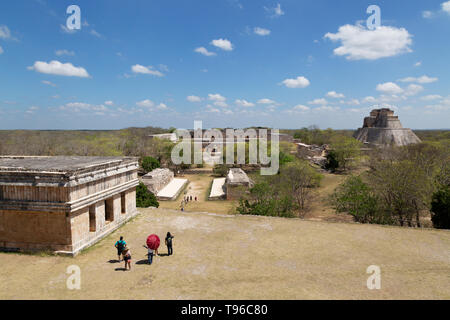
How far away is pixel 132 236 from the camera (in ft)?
36.4

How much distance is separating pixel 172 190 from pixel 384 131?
41.0m

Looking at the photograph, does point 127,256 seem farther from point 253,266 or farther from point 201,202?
point 201,202

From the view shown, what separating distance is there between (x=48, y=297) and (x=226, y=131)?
214ft

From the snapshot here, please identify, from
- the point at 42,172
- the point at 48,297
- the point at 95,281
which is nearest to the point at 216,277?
the point at 95,281

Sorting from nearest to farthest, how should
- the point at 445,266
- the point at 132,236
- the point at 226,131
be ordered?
the point at 445,266 → the point at 132,236 → the point at 226,131

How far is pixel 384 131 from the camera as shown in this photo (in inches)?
1923

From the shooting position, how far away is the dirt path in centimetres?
702

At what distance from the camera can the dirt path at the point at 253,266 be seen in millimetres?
7023

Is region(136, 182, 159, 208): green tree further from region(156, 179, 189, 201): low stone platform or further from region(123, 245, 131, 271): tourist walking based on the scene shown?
region(123, 245, 131, 271): tourist walking

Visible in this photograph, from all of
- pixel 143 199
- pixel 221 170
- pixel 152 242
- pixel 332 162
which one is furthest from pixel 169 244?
pixel 332 162

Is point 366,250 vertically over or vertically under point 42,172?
under

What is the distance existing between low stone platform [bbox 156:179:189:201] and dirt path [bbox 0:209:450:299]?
48.0ft

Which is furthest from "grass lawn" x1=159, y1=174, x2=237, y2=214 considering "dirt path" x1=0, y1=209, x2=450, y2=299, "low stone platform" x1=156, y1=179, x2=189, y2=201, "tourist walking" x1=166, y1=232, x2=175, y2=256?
"tourist walking" x1=166, y1=232, x2=175, y2=256
